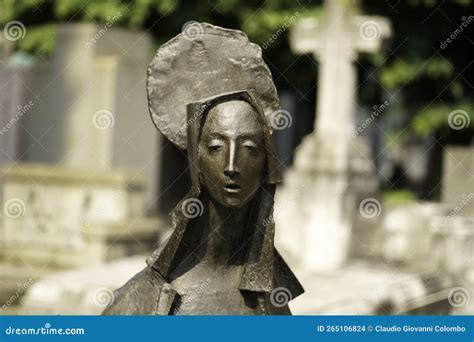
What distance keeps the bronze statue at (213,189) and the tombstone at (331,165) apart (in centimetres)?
620

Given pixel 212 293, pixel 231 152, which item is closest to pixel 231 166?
pixel 231 152

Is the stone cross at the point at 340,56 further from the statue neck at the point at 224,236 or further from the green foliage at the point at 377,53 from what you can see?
the statue neck at the point at 224,236

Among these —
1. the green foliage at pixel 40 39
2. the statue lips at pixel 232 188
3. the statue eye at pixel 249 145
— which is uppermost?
the green foliage at pixel 40 39

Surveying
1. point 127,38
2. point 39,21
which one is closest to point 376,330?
point 127,38

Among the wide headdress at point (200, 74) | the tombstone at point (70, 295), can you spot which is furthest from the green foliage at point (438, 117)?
the wide headdress at point (200, 74)

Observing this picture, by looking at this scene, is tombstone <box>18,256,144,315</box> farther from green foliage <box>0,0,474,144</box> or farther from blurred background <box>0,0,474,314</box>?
green foliage <box>0,0,474,144</box>

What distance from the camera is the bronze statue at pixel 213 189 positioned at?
2914mm

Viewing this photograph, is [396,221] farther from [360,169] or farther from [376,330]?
[376,330]

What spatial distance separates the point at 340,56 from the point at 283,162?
1.64 m

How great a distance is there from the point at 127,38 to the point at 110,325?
9903mm

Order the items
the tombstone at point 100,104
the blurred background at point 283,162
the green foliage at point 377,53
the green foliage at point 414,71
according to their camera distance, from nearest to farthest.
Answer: the blurred background at point 283,162, the tombstone at point 100,104, the green foliage at point 377,53, the green foliage at point 414,71

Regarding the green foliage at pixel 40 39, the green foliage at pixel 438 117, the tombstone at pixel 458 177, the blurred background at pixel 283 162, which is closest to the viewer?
the blurred background at pixel 283 162

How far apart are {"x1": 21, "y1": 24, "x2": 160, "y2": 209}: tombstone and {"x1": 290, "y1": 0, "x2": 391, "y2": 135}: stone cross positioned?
306cm

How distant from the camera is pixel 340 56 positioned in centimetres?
981
